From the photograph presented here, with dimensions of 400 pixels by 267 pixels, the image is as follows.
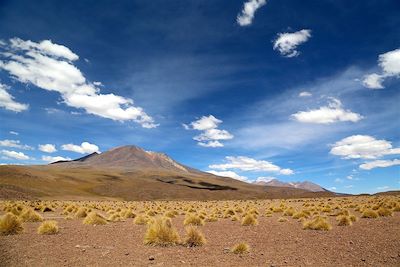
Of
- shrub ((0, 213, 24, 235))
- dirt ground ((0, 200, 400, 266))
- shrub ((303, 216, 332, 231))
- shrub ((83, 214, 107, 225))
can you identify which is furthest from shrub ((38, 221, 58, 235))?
shrub ((303, 216, 332, 231))

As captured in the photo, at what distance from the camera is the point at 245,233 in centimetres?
1689

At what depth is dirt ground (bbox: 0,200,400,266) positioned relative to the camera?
1016 centimetres

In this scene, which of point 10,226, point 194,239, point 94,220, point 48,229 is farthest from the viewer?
point 94,220

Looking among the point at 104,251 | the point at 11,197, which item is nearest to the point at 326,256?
the point at 104,251

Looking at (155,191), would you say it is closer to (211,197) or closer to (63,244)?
(211,197)

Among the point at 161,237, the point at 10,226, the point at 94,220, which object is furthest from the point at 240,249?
the point at 94,220

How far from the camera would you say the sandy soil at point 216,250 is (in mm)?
10148

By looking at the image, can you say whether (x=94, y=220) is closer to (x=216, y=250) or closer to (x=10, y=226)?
(x=10, y=226)

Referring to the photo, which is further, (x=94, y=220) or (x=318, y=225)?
(x=94, y=220)

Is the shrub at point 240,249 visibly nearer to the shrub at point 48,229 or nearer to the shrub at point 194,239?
the shrub at point 194,239

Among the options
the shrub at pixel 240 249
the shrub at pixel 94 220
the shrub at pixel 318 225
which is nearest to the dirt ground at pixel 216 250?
the shrub at pixel 240 249

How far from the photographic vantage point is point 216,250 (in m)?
12.2

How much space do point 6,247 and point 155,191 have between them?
113 metres

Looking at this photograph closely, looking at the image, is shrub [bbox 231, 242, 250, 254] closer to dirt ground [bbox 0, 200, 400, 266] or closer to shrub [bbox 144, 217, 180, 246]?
dirt ground [bbox 0, 200, 400, 266]
